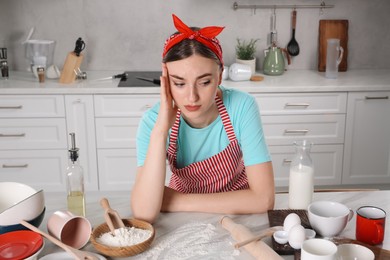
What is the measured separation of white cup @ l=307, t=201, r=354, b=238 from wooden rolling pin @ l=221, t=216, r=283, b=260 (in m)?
0.16

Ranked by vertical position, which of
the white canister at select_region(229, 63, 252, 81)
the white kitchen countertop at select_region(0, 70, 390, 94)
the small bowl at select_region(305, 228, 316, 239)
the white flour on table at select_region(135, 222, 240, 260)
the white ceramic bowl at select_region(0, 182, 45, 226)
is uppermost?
the white canister at select_region(229, 63, 252, 81)

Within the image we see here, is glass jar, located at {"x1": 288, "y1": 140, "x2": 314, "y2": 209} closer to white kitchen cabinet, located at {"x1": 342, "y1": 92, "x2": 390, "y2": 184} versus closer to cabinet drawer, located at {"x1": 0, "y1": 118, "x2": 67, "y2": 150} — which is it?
white kitchen cabinet, located at {"x1": 342, "y1": 92, "x2": 390, "y2": 184}

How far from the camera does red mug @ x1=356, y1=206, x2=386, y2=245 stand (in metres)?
1.22

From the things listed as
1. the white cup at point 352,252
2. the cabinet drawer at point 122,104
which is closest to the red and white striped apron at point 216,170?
the white cup at point 352,252

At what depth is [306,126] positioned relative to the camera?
3.03 metres

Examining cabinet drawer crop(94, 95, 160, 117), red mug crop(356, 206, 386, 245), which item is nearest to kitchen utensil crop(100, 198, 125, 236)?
red mug crop(356, 206, 386, 245)

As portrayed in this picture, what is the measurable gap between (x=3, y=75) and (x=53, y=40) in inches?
17.5

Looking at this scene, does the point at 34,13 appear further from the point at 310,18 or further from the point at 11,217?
the point at 11,217

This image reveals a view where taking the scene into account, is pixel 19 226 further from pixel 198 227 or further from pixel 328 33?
pixel 328 33

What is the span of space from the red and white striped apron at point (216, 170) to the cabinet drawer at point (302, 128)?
1.33m

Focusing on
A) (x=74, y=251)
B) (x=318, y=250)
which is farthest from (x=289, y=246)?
(x=74, y=251)

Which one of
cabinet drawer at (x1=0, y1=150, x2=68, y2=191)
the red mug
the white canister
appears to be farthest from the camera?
the white canister

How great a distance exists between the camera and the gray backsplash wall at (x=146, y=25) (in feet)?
11.1

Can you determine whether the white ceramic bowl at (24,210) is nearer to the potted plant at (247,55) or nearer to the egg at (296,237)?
the egg at (296,237)
